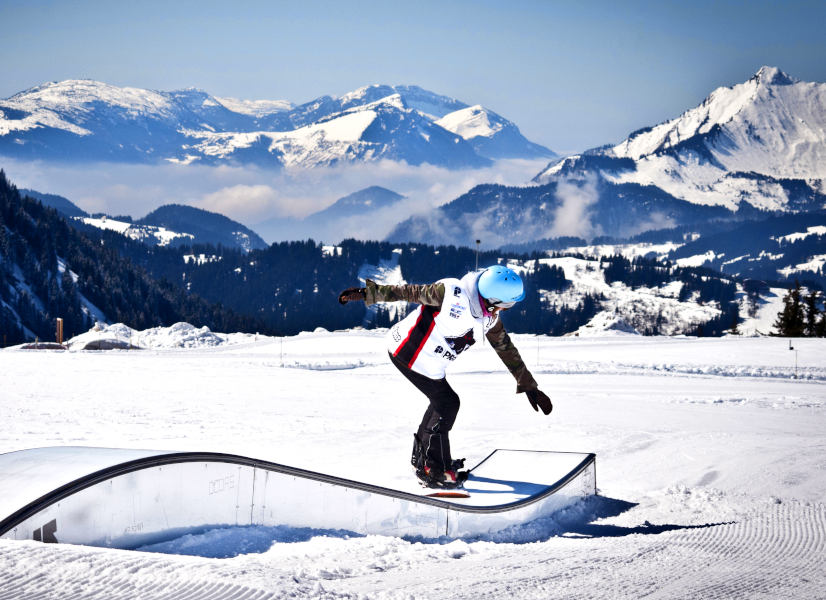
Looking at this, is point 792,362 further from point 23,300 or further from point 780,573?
point 23,300

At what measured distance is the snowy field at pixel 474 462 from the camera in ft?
12.0

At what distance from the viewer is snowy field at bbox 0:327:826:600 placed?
3.65 m

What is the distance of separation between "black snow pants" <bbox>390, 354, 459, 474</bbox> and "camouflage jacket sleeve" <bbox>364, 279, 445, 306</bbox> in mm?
628

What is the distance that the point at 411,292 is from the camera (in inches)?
254

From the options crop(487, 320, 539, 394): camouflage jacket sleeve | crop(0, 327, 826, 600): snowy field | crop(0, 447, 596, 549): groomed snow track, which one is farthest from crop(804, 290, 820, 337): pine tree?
crop(0, 447, 596, 549): groomed snow track

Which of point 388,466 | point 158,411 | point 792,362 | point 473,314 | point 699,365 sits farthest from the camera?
point 792,362

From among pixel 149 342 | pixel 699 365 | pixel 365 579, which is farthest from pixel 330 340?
pixel 365 579

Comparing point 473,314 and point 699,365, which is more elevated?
point 473,314

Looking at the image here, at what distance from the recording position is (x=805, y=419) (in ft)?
46.9

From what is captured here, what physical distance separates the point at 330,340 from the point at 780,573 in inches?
1368

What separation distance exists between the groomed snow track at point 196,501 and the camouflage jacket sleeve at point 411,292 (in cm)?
168

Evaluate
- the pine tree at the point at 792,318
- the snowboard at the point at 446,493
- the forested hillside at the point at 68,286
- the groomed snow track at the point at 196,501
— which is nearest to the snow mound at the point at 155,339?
the snowboard at the point at 446,493

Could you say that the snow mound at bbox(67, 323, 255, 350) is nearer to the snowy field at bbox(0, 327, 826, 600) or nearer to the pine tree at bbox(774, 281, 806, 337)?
the snowy field at bbox(0, 327, 826, 600)

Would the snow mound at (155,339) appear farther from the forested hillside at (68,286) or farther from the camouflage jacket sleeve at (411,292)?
the forested hillside at (68,286)
